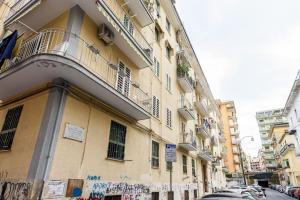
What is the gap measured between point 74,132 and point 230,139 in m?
58.1

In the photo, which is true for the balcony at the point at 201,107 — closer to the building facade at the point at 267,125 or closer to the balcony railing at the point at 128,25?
the balcony railing at the point at 128,25

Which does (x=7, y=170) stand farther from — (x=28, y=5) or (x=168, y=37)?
(x=168, y=37)

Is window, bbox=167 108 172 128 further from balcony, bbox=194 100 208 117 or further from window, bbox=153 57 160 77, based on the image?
balcony, bbox=194 100 208 117

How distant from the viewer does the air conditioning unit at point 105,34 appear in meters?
8.63

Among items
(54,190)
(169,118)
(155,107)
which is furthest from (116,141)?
(169,118)

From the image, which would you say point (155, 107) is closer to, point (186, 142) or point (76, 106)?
point (186, 142)

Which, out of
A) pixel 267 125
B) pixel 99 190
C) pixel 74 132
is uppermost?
pixel 267 125

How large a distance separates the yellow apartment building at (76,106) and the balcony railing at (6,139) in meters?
0.05

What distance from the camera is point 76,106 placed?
7.17m

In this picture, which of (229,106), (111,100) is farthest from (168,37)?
(229,106)

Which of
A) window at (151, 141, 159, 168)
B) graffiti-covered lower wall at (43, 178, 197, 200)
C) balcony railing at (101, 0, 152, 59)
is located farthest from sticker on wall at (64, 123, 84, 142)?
window at (151, 141, 159, 168)

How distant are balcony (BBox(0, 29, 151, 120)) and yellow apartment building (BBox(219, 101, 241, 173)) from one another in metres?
50.4

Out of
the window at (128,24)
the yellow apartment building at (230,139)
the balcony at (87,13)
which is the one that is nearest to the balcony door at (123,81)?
the balcony at (87,13)

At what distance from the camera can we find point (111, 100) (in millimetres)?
8375
